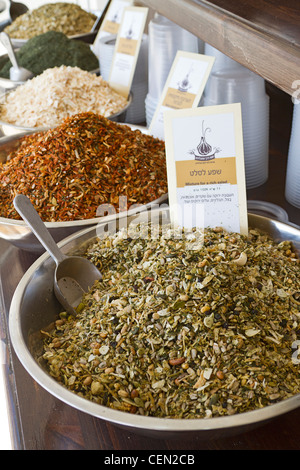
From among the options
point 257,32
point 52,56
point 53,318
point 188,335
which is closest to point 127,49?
point 52,56

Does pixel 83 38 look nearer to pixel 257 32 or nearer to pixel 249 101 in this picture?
pixel 249 101

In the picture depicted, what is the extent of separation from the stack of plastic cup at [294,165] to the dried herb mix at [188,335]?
327 mm

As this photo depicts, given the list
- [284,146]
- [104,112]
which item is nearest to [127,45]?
[104,112]

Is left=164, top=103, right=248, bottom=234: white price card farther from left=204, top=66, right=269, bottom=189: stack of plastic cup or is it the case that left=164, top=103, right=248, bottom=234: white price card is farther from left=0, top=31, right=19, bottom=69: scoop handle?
left=0, top=31, right=19, bottom=69: scoop handle

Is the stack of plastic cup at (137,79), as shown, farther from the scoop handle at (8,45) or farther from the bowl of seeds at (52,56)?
the scoop handle at (8,45)

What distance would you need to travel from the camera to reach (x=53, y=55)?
6.31 ft

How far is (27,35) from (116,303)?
6.72ft

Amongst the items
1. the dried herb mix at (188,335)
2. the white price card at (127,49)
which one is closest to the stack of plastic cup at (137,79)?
the white price card at (127,49)

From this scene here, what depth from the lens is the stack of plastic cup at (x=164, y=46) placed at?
56.0 inches

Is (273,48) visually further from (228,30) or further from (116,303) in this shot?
(116,303)

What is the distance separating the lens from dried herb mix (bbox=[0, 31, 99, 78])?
191 centimetres

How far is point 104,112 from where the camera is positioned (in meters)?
1.50

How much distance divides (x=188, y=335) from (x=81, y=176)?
51cm

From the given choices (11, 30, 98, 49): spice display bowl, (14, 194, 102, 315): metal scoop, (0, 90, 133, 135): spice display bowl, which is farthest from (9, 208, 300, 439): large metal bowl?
(11, 30, 98, 49): spice display bowl
